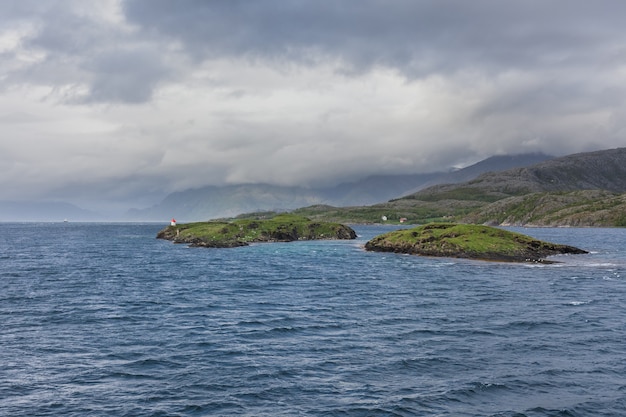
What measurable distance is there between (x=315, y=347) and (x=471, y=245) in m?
85.6

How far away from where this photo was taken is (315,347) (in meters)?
37.3

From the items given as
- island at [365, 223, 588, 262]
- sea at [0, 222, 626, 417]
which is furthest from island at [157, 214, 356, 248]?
sea at [0, 222, 626, 417]

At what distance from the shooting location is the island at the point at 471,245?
10788 centimetres

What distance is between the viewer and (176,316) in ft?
161

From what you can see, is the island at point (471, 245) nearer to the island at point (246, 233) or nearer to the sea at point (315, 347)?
the sea at point (315, 347)

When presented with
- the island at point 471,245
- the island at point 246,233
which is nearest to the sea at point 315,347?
the island at point 471,245

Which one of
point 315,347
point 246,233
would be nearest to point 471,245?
point 315,347

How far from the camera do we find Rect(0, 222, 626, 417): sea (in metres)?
26.8

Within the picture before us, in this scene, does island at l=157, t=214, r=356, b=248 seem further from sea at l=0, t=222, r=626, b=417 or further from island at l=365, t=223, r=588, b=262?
sea at l=0, t=222, r=626, b=417

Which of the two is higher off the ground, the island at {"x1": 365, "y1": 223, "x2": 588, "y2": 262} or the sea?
the island at {"x1": 365, "y1": 223, "x2": 588, "y2": 262}

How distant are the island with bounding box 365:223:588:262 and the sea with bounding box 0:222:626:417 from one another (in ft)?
104

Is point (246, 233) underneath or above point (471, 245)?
above

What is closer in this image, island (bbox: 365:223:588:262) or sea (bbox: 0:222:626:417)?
Result: sea (bbox: 0:222:626:417)

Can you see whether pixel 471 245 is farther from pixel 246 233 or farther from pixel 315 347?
pixel 246 233
